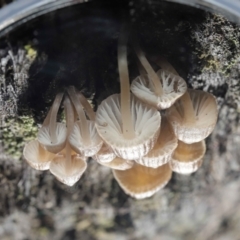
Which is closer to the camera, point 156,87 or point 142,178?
point 156,87

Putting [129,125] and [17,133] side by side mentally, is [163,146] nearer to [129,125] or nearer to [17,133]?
[129,125]

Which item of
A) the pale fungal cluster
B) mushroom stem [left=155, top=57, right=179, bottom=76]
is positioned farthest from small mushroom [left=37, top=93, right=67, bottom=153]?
mushroom stem [left=155, top=57, right=179, bottom=76]

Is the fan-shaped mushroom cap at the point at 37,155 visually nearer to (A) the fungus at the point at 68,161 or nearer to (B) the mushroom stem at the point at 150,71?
(A) the fungus at the point at 68,161

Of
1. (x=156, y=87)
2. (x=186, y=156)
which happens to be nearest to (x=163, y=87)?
(x=156, y=87)

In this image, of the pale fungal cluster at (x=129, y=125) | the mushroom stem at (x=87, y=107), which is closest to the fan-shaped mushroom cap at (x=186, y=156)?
the pale fungal cluster at (x=129, y=125)

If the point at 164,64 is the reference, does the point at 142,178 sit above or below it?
below

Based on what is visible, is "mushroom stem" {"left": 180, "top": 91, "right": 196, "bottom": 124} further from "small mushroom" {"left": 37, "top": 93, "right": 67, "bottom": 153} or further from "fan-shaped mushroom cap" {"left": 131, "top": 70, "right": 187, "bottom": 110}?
"small mushroom" {"left": 37, "top": 93, "right": 67, "bottom": 153}
